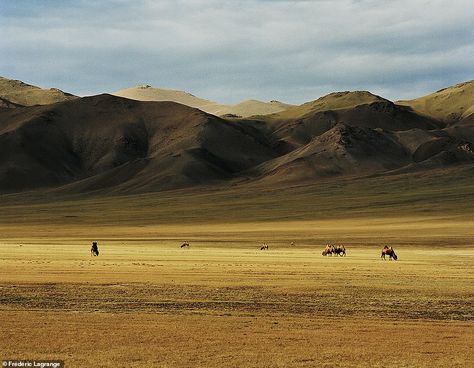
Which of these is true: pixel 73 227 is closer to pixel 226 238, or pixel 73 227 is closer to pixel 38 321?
pixel 226 238

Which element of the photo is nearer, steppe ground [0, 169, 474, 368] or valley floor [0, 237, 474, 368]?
valley floor [0, 237, 474, 368]

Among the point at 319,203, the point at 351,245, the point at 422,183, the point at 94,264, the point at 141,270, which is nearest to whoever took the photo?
the point at 141,270

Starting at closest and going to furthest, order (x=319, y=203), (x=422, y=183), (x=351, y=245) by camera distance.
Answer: (x=351, y=245) → (x=319, y=203) → (x=422, y=183)

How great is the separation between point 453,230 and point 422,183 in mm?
94978

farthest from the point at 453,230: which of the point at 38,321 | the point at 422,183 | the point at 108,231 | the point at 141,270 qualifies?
the point at 422,183

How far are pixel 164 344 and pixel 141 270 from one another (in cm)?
2265

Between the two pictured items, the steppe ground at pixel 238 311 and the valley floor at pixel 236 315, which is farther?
the steppe ground at pixel 238 311

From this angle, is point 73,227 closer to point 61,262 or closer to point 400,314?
point 61,262

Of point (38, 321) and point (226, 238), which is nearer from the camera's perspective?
point (38, 321)

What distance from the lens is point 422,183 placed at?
19112 centimetres

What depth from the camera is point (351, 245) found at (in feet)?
265

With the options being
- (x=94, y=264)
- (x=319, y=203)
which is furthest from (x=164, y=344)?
(x=319, y=203)

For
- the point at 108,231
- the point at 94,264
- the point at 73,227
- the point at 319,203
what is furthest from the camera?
the point at 319,203

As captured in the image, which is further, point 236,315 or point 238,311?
point 238,311
